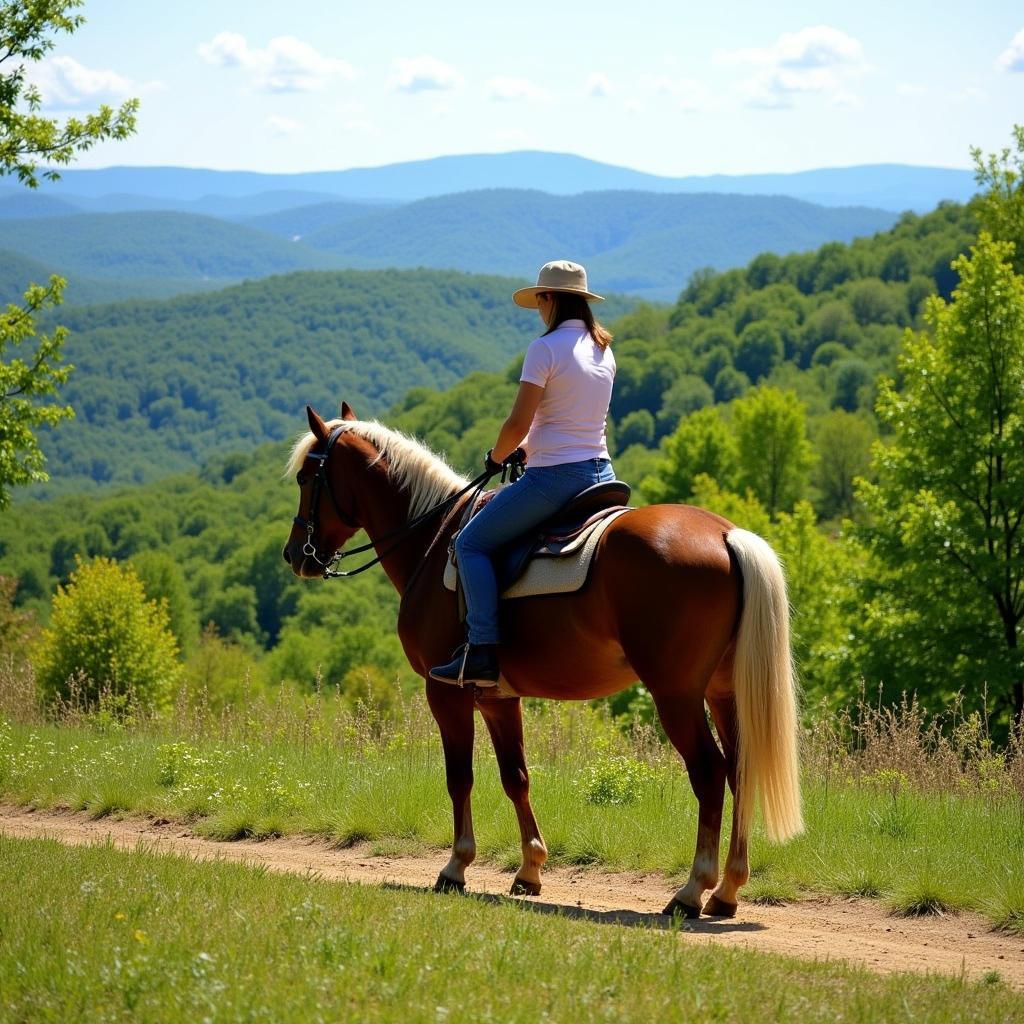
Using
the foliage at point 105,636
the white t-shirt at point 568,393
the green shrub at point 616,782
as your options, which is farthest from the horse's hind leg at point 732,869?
the foliage at point 105,636

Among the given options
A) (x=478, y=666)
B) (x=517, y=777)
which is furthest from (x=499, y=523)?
(x=517, y=777)

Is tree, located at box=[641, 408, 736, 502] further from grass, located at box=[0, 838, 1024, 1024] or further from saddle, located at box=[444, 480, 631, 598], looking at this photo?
grass, located at box=[0, 838, 1024, 1024]

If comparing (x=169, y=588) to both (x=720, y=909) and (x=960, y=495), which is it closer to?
(x=960, y=495)

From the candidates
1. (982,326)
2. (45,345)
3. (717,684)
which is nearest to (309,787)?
(717,684)

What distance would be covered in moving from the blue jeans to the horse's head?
4.70 feet

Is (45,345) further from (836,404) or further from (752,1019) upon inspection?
(836,404)

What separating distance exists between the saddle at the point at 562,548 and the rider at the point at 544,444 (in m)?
0.07

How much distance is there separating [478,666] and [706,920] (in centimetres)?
188

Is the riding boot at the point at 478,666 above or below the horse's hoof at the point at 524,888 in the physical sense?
above

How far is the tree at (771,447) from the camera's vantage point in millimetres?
62031

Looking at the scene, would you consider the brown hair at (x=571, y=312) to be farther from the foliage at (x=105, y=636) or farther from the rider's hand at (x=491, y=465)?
the foliage at (x=105, y=636)

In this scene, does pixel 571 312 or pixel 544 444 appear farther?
pixel 571 312

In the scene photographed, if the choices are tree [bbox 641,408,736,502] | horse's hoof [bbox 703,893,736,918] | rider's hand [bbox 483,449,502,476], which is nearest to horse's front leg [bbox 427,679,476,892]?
rider's hand [bbox 483,449,502,476]

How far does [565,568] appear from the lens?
7.29m
